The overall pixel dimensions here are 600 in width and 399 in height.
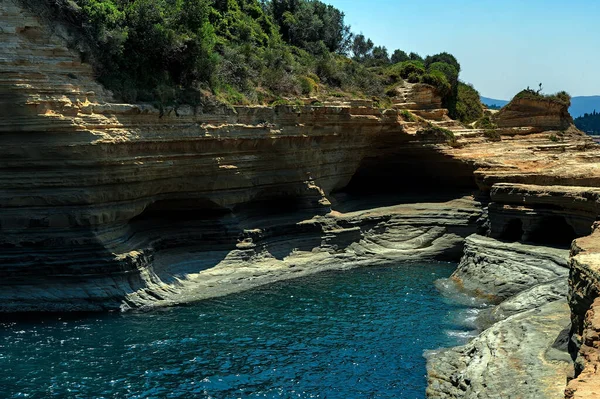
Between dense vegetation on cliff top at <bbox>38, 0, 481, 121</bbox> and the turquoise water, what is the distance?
9875 mm

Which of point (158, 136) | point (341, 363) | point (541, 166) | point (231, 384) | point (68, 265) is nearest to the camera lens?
point (231, 384)

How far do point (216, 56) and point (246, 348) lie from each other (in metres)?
15.9

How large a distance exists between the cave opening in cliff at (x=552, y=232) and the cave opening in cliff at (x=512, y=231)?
108 cm

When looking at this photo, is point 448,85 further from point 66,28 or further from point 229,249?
point 66,28

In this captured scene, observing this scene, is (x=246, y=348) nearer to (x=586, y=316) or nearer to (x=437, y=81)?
(x=586, y=316)

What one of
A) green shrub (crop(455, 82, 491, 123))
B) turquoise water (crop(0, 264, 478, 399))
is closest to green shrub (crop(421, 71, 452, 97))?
green shrub (crop(455, 82, 491, 123))

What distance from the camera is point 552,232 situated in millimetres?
28984

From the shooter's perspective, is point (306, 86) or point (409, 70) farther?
point (409, 70)

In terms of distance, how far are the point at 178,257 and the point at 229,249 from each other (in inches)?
102

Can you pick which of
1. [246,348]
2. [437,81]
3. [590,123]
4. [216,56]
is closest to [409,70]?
[437,81]

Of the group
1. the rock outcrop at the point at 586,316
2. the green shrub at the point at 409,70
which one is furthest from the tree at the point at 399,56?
the rock outcrop at the point at 586,316

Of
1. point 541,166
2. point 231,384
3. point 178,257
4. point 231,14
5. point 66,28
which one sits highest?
point 231,14

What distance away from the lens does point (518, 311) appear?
22438mm

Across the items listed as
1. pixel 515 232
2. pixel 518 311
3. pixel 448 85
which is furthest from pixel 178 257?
pixel 448 85
